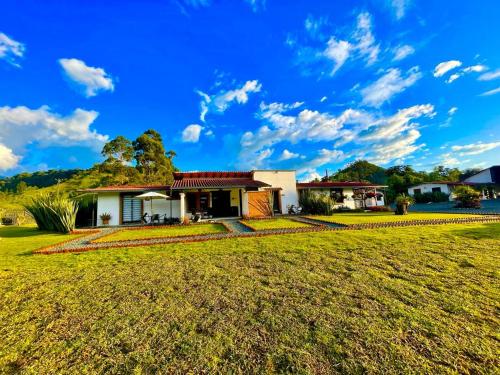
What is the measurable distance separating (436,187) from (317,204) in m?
28.0

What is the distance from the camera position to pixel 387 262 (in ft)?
17.2

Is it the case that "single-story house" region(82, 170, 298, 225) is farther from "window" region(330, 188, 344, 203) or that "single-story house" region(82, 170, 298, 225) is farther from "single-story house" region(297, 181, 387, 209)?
"window" region(330, 188, 344, 203)

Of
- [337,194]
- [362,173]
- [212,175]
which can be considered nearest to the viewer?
[212,175]

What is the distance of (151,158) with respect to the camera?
37438 mm

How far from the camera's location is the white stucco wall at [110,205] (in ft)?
57.9

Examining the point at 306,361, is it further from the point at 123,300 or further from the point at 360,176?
the point at 360,176

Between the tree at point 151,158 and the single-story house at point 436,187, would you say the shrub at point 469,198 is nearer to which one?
the single-story house at point 436,187

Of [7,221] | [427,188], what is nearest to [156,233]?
[7,221]

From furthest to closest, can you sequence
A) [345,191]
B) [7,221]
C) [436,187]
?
[436,187]
[345,191]
[7,221]

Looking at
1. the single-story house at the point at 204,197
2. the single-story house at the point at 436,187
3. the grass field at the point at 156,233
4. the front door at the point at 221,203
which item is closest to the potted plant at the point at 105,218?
the single-story house at the point at 204,197

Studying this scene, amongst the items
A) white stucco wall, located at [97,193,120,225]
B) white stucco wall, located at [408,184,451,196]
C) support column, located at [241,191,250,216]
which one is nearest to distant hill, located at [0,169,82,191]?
white stucco wall, located at [97,193,120,225]

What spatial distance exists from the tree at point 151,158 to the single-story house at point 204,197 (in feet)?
59.2

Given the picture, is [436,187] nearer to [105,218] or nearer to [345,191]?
[345,191]

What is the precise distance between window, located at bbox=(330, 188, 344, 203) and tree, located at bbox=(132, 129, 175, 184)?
87.4 ft
